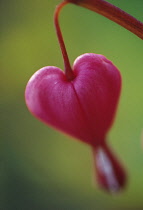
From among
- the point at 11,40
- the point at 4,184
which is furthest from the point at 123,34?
the point at 4,184

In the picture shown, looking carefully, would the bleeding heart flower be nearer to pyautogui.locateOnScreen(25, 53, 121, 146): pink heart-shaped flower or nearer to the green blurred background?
pyautogui.locateOnScreen(25, 53, 121, 146): pink heart-shaped flower

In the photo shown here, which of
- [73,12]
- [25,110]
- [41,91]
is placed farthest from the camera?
[73,12]

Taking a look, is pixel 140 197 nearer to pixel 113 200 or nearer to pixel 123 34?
pixel 113 200

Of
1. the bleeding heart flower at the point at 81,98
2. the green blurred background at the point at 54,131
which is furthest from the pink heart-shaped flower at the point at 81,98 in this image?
the green blurred background at the point at 54,131

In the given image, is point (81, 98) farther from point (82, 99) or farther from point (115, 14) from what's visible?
point (115, 14)

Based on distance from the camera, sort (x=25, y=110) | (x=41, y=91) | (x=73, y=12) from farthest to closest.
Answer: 1. (x=73, y=12)
2. (x=25, y=110)
3. (x=41, y=91)

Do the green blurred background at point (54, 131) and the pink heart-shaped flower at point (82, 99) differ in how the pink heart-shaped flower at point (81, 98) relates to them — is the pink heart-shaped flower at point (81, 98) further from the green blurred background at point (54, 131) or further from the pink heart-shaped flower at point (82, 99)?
the green blurred background at point (54, 131)
